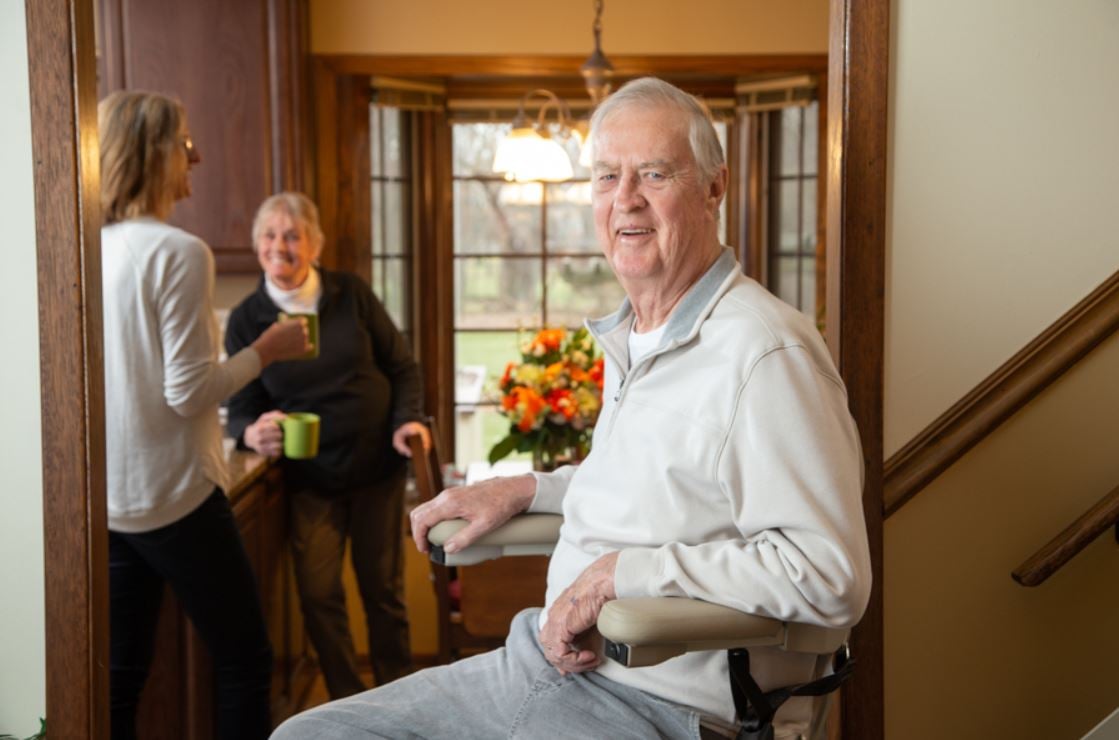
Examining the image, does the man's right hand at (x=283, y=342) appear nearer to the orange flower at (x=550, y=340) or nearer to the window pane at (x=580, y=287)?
the orange flower at (x=550, y=340)

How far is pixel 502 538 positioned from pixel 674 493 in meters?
0.40

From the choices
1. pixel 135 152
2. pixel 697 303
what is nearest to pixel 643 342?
pixel 697 303

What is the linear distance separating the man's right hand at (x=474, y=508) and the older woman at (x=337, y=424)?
5.99ft

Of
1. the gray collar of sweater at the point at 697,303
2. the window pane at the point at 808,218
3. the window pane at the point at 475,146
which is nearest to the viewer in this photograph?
the gray collar of sweater at the point at 697,303

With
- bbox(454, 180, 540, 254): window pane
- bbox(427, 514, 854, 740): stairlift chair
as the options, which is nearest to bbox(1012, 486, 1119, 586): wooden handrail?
bbox(427, 514, 854, 740): stairlift chair

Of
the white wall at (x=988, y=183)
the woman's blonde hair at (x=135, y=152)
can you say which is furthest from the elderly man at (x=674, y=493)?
the woman's blonde hair at (x=135, y=152)

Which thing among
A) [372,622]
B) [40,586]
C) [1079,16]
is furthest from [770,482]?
[372,622]

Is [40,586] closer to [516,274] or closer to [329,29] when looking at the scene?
[329,29]

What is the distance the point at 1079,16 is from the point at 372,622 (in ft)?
9.22

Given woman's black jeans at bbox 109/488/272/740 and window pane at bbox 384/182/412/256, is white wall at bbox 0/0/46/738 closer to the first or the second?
woman's black jeans at bbox 109/488/272/740

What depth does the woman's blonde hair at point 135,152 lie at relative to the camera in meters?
2.40

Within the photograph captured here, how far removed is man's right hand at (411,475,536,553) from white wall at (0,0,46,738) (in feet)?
2.00

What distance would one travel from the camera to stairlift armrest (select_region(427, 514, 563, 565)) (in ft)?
6.22

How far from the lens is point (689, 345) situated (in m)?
1.65
